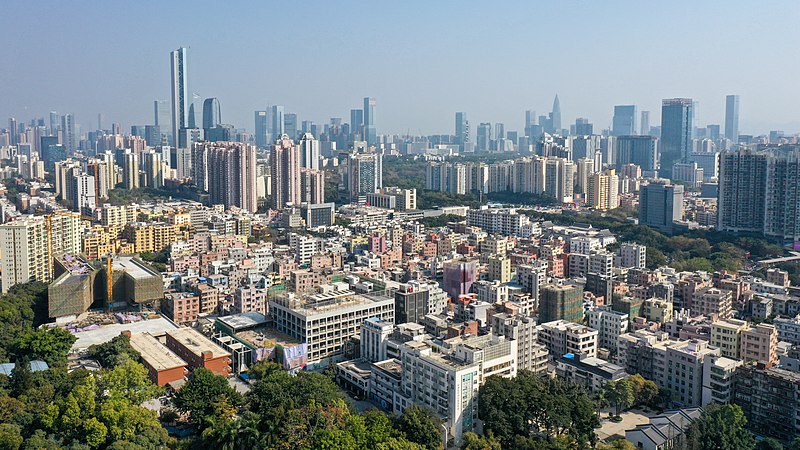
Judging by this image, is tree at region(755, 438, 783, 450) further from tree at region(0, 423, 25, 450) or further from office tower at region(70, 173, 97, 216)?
office tower at region(70, 173, 97, 216)

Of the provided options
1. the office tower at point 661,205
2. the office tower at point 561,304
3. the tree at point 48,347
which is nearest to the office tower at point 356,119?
the office tower at point 661,205

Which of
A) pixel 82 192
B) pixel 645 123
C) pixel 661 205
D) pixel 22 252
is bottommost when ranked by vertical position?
pixel 22 252

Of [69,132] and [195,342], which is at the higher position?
[69,132]

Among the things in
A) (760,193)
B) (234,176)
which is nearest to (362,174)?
(234,176)

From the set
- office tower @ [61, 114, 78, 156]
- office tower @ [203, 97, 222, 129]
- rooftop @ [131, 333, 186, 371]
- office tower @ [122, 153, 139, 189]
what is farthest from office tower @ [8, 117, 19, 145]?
rooftop @ [131, 333, 186, 371]

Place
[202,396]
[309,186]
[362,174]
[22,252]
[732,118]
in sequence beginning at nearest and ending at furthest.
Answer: [202,396]
[22,252]
[309,186]
[362,174]
[732,118]

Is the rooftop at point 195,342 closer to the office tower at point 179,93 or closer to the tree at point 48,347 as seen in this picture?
the tree at point 48,347

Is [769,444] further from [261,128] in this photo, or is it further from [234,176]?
[261,128]

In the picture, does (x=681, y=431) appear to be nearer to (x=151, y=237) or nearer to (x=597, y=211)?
(x=151, y=237)
